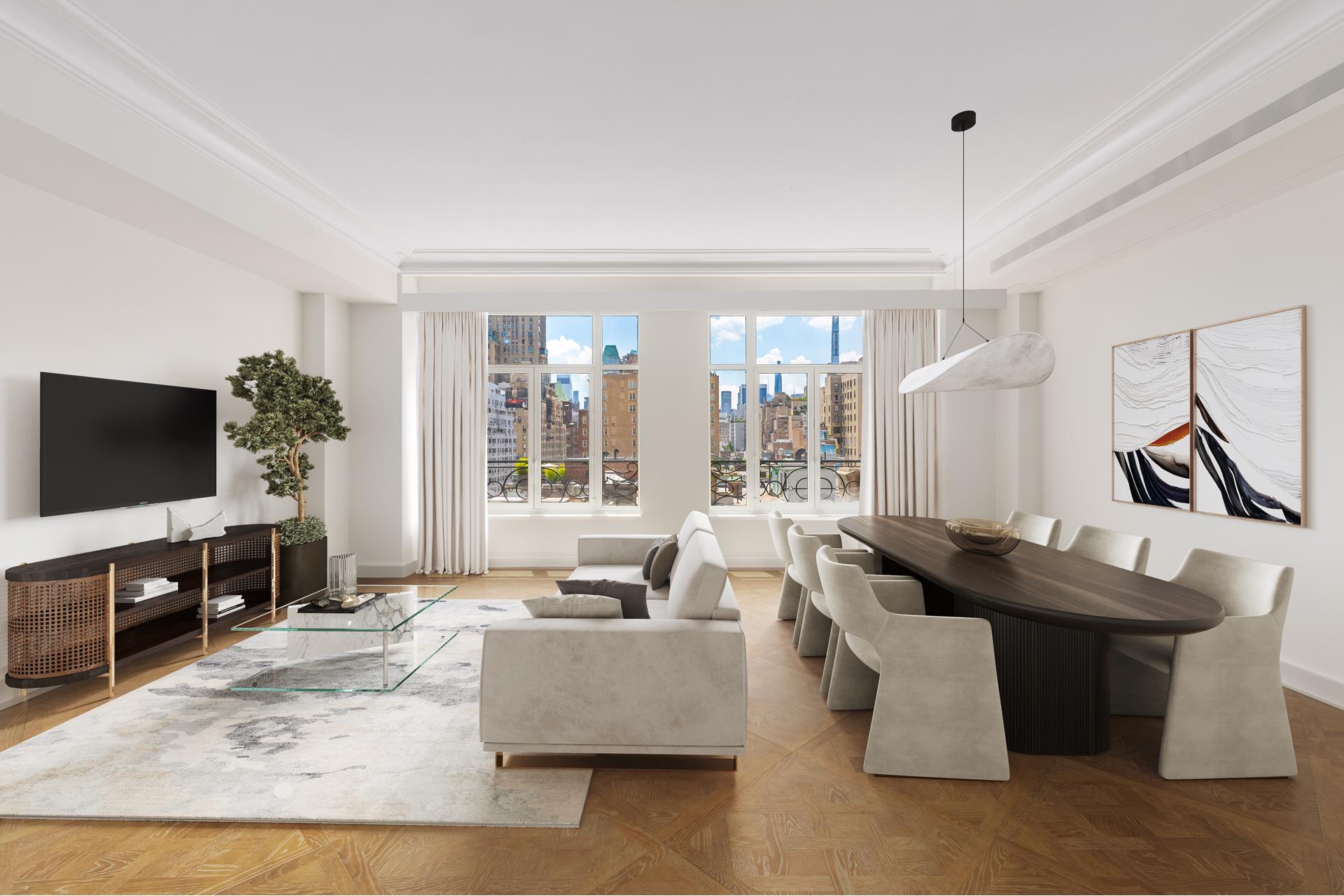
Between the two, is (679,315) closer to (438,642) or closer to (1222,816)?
(438,642)

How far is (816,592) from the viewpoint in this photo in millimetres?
3424

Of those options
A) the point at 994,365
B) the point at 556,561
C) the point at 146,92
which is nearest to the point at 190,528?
the point at 146,92

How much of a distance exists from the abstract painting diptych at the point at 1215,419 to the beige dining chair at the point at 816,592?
1927 mm

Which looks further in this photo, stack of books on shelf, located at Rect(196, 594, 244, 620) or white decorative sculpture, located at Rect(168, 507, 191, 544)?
stack of books on shelf, located at Rect(196, 594, 244, 620)

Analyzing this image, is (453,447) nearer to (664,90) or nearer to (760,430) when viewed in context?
(760,430)

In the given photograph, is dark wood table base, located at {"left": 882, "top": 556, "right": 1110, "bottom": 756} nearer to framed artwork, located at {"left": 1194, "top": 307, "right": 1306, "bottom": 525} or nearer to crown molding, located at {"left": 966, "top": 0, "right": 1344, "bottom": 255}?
framed artwork, located at {"left": 1194, "top": 307, "right": 1306, "bottom": 525}

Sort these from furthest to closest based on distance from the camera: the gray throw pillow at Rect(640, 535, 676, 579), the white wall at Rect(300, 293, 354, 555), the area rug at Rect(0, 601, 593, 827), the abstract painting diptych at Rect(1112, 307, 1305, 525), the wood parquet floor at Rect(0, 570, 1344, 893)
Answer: the white wall at Rect(300, 293, 354, 555)
the gray throw pillow at Rect(640, 535, 676, 579)
the abstract painting diptych at Rect(1112, 307, 1305, 525)
the area rug at Rect(0, 601, 593, 827)
the wood parquet floor at Rect(0, 570, 1344, 893)

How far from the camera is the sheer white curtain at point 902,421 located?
6164 millimetres

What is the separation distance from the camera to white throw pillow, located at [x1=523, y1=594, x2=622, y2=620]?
8.71 feet

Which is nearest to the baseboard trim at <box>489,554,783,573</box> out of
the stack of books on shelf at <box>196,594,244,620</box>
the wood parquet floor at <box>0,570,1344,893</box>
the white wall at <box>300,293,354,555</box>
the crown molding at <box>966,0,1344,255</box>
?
the white wall at <box>300,293,354,555</box>

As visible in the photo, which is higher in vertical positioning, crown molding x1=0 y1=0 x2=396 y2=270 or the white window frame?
crown molding x1=0 y1=0 x2=396 y2=270

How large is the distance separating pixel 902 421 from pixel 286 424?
16.8 feet

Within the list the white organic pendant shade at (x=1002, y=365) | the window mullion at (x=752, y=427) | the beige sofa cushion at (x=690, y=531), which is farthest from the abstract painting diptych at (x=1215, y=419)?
the window mullion at (x=752, y=427)

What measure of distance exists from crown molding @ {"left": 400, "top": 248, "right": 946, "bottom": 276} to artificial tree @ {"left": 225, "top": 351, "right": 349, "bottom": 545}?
155 cm
